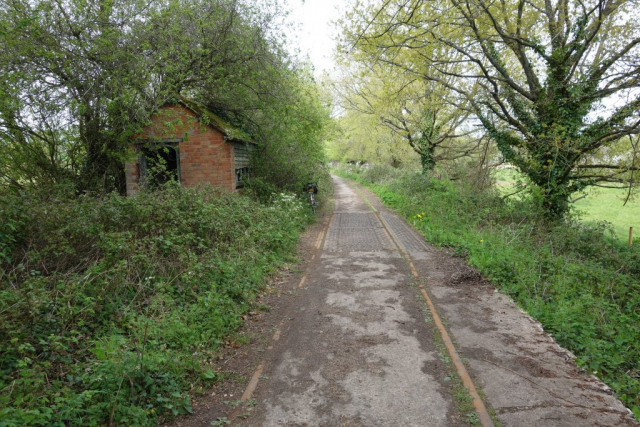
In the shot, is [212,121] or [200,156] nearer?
[212,121]

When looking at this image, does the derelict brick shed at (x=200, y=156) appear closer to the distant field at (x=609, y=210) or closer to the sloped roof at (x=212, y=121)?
the sloped roof at (x=212, y=121)

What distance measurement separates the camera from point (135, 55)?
9.20 metres

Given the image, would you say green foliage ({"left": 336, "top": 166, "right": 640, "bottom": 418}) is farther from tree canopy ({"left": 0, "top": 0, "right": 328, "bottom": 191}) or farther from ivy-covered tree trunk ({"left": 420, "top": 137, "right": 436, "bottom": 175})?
tree canopy ({"left": 0, "top": 0, "right": 328, "bottom": 191})

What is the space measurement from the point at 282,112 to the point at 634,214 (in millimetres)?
24020

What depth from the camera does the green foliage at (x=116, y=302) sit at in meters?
3.35

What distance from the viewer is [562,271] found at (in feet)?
24.5

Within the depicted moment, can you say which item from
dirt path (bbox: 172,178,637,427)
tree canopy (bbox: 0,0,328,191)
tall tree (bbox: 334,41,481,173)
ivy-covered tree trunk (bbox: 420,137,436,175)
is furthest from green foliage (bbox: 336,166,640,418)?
tree canopy (bbox: 0,0,328,191)

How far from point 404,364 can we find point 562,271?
490cm

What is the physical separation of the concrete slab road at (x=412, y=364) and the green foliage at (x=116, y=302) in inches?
38.8

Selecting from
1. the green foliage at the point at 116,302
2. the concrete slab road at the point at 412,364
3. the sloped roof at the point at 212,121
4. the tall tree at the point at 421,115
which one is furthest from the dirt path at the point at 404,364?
the tall tree at the point at 421,115

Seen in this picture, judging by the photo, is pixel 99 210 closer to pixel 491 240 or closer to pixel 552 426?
pixel 552 426

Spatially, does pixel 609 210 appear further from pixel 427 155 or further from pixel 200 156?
pixel 200 156

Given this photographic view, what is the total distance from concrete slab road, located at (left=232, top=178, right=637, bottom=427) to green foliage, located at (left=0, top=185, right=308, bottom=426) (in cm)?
99

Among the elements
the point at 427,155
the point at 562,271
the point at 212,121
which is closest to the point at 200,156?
the point at 212,121
